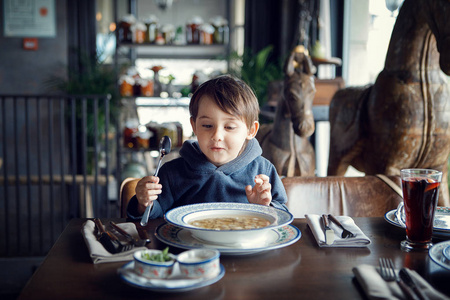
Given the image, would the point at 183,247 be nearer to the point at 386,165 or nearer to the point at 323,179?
the point at 323,179

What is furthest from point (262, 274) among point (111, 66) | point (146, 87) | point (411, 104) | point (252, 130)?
point (111, 66)

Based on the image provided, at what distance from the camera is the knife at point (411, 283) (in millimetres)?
676

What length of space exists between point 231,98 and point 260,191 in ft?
0.99

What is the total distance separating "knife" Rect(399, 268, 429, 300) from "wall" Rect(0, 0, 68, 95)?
15.7 feet

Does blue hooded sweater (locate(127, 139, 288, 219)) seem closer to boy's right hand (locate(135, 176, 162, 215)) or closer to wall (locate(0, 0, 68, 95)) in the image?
boy's right hand (locate(135, 176, 162, 215))

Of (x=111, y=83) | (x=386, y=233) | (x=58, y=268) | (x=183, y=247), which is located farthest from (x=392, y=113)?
(x=111, y=83)

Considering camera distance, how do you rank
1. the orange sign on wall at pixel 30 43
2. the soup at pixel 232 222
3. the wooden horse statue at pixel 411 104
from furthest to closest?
the orange sign on wall at pixel 30 43 → the wooden horse statue at pixel 411 104 → the soup at pixel 232 222

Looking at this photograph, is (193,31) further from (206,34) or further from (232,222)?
(232,222)

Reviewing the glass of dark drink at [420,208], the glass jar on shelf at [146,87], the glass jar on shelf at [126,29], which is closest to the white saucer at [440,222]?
the glass of dark drink at [420,208]

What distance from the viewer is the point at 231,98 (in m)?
1.32

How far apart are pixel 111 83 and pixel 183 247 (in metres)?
4.07

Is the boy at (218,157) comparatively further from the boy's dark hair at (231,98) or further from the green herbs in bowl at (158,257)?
the green herbs in bowl at (158,257)

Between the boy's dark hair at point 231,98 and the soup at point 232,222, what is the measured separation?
0.39 m

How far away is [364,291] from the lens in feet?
2.37
